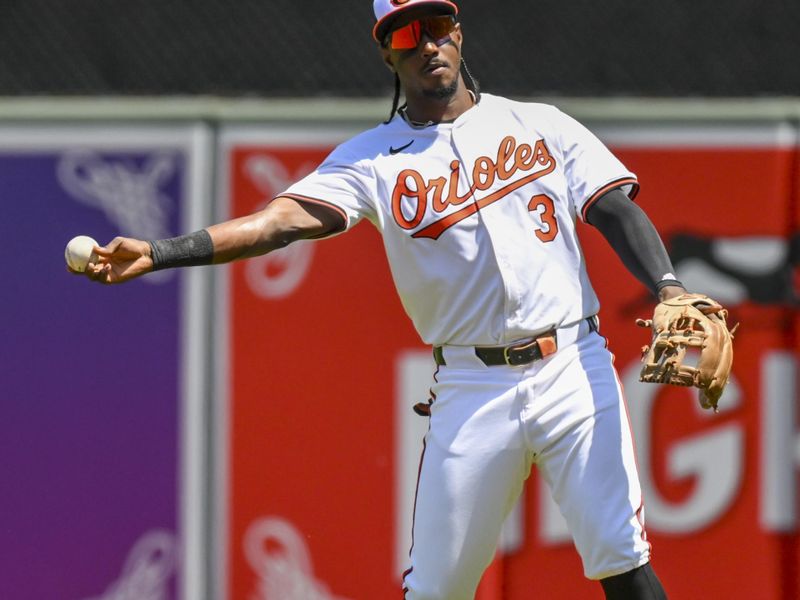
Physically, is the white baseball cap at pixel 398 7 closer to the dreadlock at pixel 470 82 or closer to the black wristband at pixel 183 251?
the dreadlock at pixel 470 82

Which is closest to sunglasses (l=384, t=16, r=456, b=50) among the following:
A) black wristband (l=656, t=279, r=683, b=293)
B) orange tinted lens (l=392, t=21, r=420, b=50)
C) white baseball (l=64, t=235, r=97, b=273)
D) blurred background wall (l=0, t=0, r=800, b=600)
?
orange tinted lens (l=392, t=21, r=420, b=50)

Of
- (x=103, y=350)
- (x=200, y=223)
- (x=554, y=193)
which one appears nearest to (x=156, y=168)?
(x=200, y=223)

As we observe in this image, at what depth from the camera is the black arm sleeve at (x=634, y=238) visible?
367cm

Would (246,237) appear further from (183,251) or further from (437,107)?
(437,107)

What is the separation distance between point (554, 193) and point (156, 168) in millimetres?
1827

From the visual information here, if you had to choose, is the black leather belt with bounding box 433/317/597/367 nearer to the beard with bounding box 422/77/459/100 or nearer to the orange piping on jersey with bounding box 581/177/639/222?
the orange piping on jersey with bounding box 581/177/639/222

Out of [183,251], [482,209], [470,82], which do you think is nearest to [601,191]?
[482,209]

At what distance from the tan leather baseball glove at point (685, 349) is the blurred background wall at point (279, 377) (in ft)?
5.12

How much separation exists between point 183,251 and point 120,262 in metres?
0.16

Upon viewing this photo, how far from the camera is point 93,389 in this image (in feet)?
17.1

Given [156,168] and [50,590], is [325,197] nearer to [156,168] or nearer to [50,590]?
[156,168]

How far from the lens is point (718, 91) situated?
19.4 ft

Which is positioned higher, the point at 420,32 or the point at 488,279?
the point at 420,32

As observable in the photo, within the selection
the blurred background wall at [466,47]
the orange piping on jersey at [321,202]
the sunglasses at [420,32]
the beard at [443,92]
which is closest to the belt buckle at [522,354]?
the orange piping on jersey at [321,202]
